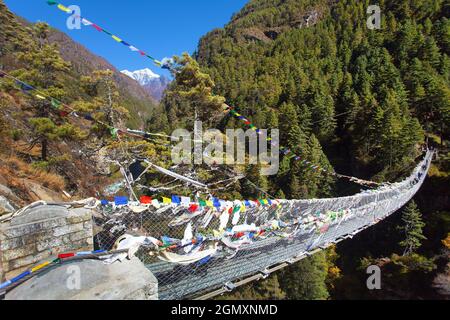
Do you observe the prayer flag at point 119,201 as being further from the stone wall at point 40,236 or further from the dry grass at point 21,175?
the dry grass at point 21,175

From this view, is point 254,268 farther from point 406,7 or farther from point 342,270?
point 406,7

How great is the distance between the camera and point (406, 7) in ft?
157

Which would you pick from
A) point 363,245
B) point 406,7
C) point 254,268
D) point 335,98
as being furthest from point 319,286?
point 406,7

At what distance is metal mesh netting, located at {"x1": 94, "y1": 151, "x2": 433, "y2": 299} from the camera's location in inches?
110

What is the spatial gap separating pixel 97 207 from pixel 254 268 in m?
2.41

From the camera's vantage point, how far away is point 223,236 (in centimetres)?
314

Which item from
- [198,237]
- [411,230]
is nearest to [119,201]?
[198,237]

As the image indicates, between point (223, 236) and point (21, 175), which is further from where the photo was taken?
point (21, 175)

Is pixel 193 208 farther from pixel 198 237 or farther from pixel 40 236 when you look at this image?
pixel 40 236

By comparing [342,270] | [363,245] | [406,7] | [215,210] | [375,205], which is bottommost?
[342,270]

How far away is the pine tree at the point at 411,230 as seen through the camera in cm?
1775

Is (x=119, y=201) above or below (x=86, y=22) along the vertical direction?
below

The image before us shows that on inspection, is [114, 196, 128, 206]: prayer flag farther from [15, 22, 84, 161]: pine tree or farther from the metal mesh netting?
[15, 22, 84, 161]: pine tree

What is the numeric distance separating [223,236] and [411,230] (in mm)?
20351
